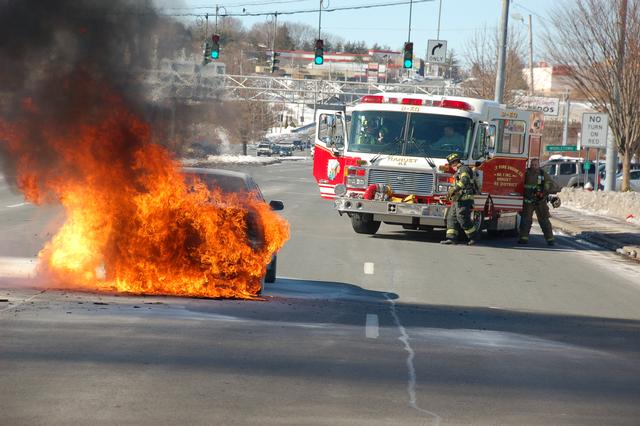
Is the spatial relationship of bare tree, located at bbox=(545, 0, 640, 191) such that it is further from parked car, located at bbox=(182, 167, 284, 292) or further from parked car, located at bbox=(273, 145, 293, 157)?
parked car, located at bbox=(273, 145, 293, 157)

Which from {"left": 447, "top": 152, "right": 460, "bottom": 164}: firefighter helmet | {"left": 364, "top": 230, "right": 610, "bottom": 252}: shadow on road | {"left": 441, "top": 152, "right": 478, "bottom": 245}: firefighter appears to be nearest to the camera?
{"left": 441, "top": 152, "right": 478, "bottom": 245}: firefighter

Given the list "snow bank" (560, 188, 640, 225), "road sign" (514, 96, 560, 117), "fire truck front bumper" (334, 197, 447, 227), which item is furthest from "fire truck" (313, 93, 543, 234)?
"road sign" (514, 96, 560, 117)

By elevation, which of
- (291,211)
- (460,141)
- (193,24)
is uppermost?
(193,24)

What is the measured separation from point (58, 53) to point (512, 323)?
22.4ft

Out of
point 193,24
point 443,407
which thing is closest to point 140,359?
point 443,407

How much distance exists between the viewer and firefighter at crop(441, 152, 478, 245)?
20891 millimetres

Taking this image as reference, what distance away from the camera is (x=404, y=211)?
71.1ft

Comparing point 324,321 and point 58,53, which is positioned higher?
point 58,53

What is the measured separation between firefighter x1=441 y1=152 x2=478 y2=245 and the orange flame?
8936 mm

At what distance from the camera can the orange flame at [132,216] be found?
38.5 ft

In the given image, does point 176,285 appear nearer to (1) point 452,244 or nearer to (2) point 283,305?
(2) point 283,305

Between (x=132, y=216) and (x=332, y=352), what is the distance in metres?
4.17

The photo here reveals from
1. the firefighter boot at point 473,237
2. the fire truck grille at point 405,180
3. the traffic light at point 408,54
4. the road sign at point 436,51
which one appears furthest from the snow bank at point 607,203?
the fire truck grille at point 405,180

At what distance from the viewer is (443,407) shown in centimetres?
684
